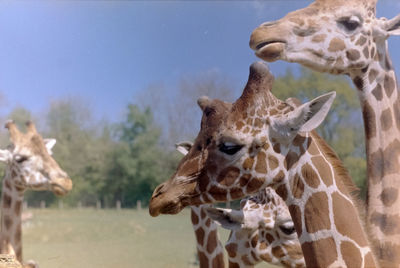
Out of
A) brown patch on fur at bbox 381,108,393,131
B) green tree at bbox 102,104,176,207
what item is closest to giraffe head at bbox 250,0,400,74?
brown patch on fur at bbox 381,108,393,131

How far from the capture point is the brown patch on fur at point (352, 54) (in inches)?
80.2

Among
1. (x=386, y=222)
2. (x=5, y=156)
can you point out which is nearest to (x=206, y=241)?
(x=386, y=222)

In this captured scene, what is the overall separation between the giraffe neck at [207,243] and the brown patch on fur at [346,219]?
67.8 inches

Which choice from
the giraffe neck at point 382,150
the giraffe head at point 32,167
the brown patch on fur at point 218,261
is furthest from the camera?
the giraffe head at point 32,167

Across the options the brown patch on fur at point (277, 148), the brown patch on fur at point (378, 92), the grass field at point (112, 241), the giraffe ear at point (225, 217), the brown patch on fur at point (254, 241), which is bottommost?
the grass field at point (112, 241)

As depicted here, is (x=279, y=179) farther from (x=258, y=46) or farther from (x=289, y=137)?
(x=258, y=46)

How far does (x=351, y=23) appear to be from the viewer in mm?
2068

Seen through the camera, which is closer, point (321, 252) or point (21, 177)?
point (321, 252)

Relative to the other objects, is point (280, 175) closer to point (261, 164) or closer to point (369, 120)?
point (261, 164)

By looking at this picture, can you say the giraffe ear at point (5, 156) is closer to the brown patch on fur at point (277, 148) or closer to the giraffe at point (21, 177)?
the giraffe at point (21, 177)

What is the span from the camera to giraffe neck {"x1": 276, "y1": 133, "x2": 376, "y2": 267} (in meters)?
1.43

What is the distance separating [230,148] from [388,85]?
1091 mm

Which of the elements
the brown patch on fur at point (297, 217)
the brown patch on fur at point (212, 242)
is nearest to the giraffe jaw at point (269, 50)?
the brown patch on fur at point (297, 217)

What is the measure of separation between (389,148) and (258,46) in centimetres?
81
